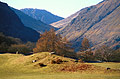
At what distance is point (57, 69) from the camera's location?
34.2 metres

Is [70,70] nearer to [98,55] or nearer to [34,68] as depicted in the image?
[34,68]

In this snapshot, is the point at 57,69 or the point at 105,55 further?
the point at 105,55

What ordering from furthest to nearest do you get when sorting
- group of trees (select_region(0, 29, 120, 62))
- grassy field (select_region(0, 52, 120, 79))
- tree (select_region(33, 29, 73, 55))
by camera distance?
1. group of trees (select_region(0, 29, 120, 62))
2. tree (select_region(33, 29, 73, 55))
3. grassy field (select_region(0, 52, 120, 79))

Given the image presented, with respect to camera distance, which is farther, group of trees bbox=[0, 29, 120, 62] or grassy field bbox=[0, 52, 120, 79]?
group of trees bbox=[0, 29, 120, 62]

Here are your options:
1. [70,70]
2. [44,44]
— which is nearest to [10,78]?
[70,70]

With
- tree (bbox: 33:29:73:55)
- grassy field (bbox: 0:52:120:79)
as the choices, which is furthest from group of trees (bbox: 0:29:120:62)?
grassy field (bbox: 0:52:120:79)

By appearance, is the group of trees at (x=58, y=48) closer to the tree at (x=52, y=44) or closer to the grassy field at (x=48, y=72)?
the tree at (x=52, y=44)

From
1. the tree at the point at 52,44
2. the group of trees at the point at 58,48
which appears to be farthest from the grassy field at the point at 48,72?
the group of trees at the point at 58,48

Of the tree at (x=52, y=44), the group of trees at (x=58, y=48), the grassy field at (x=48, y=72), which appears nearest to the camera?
the grassy field at (x=48, y=72)

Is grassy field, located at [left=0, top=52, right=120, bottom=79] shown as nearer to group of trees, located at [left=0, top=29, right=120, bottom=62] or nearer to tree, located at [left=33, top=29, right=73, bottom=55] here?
tree, located at [left=33, top=29, right=73, bottom=55]

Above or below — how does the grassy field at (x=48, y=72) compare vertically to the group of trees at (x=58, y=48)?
below

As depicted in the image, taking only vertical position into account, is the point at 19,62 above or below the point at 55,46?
below

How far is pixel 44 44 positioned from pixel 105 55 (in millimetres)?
38457

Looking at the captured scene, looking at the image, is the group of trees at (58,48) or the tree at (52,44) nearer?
the tree at (52,44)
